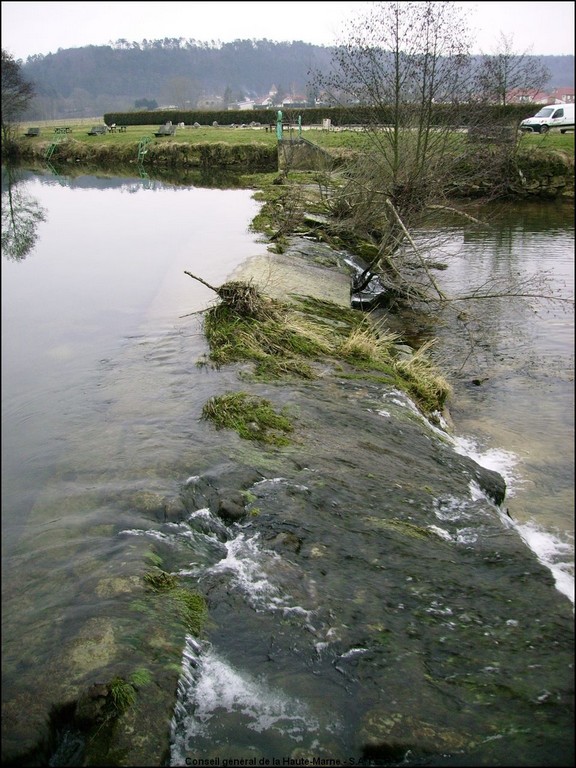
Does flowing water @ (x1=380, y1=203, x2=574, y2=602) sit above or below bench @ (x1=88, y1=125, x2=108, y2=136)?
below

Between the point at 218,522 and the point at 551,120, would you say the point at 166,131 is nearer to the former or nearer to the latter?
the point at 551,120

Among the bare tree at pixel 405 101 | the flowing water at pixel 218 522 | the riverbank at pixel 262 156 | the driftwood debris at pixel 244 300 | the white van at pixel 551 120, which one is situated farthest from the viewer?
the white van at pixel 551 120

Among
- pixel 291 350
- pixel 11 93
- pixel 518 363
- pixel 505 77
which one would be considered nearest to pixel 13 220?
pixel 11 93

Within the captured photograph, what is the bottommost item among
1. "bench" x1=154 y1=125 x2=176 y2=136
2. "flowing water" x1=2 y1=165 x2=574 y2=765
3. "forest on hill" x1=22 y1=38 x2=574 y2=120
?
"flowing water" x1=2 y1=165 x2=574 y2=765

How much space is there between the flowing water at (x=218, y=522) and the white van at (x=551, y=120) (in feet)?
78.0

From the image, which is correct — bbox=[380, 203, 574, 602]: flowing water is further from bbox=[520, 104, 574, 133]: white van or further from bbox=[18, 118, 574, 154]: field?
bbox=[520, 104, 574, 133]: white van

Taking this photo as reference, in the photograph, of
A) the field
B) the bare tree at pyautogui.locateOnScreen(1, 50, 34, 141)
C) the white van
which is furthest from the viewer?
the white van

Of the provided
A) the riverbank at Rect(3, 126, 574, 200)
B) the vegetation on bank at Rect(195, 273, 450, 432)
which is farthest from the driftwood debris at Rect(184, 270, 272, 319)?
the riverbank at Rect(3, 126, 574, 200)

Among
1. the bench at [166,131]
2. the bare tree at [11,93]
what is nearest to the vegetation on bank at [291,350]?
the bare tree at [11,93]

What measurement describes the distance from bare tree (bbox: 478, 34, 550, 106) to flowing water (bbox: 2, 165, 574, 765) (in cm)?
828

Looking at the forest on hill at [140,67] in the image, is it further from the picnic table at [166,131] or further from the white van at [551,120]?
the picnic table at [166,131]

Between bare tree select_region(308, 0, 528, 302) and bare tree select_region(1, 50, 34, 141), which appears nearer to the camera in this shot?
bare tree select_region(1, 50, 34, 141)

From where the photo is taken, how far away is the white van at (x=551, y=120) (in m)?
29.5

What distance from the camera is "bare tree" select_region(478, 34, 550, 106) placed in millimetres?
15352
